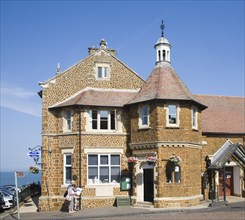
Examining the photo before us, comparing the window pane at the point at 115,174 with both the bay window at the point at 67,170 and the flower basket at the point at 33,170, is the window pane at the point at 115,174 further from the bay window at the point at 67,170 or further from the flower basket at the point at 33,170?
the flower basket at the point at 33,170

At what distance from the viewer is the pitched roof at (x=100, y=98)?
24.7 meters

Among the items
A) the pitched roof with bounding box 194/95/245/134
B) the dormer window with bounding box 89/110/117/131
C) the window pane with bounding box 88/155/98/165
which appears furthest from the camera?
the pitched roof with bounding box 194/95/245/134

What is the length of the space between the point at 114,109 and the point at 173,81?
4206 millimetres

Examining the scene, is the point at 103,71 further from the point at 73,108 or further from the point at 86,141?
the point at 86,141

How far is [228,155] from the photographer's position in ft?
82.5

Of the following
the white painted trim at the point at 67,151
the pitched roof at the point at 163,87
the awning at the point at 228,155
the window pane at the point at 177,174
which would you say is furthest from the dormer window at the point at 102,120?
the awning at the point at 228,155

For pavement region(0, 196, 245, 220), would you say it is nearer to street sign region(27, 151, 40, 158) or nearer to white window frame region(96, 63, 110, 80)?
street sign region(27, 151, 40, 158)

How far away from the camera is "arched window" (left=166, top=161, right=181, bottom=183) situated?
76.1 ft

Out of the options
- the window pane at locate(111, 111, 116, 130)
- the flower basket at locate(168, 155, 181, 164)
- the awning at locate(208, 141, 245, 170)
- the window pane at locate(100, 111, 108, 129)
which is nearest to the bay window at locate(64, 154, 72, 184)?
the window pane at locate(100, 111, 108, 129)

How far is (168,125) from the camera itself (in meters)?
23.5

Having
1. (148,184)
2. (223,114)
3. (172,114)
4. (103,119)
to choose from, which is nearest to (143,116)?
Answer: (172,114)

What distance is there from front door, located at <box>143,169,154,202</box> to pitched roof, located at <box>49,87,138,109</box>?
4.61 metres

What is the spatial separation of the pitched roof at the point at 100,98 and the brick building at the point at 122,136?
7 centimetres

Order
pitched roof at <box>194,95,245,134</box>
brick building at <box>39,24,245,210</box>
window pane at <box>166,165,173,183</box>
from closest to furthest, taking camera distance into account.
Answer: window pane at <box>166,165,173,183</box>
brick building at <box>39,24,245,210</box>
pitched roof at <box>194,95,245,134</box>
